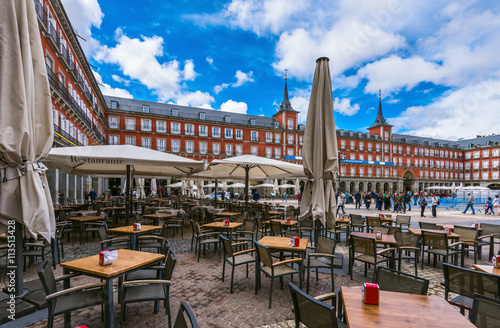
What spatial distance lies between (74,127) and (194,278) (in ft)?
63.2

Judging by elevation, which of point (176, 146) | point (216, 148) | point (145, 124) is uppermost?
point (145, 124)

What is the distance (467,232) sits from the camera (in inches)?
213

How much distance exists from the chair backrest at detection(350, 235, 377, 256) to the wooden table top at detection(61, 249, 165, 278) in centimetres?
344

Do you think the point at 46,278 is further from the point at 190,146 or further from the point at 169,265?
the point at 190,146

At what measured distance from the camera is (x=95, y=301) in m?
2.70

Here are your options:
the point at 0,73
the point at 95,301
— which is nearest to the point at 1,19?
the point at 0,73

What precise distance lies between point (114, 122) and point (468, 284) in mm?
36696

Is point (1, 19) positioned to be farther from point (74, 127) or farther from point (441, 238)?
point (74, 127)

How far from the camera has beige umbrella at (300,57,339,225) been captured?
4652 millimetres

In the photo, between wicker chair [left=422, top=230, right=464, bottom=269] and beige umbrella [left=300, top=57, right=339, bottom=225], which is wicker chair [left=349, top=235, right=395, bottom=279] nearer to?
beige umbrella [left=300, top=57, right=339, bottom=225]

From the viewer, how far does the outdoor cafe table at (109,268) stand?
2582mm

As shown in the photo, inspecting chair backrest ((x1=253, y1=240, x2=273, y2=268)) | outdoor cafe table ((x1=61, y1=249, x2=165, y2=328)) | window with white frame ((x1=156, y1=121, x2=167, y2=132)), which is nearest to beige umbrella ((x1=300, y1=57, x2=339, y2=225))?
chair backrest ((x1=253, y1=240, x2=273, y2=268))

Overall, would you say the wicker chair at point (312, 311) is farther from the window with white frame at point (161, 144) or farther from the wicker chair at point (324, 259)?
the window with white frame at point (161, 144)

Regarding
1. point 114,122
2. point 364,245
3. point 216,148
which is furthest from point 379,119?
point 364,245
